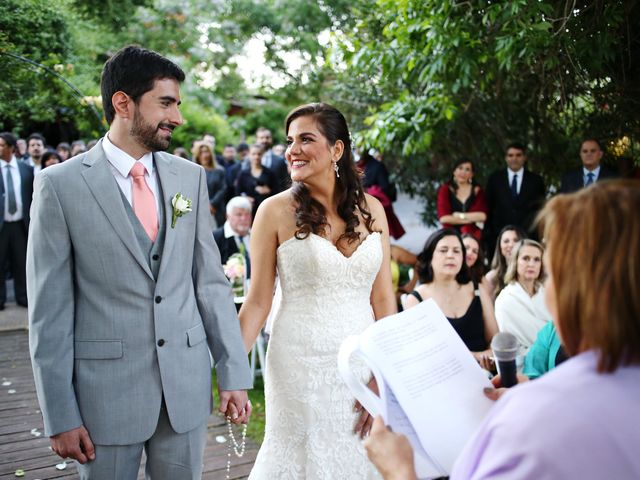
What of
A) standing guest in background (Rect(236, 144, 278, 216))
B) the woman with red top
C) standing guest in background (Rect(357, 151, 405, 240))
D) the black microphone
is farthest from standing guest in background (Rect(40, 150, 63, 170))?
standing guest in background (Rect(236, 144, 278, 216))

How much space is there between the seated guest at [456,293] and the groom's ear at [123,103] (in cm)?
261

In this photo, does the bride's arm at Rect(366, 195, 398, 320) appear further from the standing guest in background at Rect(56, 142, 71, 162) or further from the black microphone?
the standing guest in background at Rect(56, 142, 71, 162)

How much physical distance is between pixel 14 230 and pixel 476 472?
12.9ft

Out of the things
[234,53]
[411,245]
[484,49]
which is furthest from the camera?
[234,53]

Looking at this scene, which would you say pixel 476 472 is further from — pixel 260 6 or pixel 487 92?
pixel 260 6

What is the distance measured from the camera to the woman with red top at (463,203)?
7043 mm

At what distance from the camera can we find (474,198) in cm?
718

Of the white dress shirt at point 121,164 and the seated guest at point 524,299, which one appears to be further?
the seated guest at point 524,299

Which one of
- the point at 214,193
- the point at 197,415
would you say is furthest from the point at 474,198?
the point at 197,415

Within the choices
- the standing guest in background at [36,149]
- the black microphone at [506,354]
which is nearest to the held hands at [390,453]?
the black microphone at [506,354]

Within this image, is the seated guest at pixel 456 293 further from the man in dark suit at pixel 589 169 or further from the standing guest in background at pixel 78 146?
the man in dark suit at pixel 589 169

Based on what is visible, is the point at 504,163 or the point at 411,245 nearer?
the point at 504,163

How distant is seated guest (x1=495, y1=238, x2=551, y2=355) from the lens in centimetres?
440

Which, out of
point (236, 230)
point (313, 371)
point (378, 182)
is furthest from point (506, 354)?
point (378, 182)
